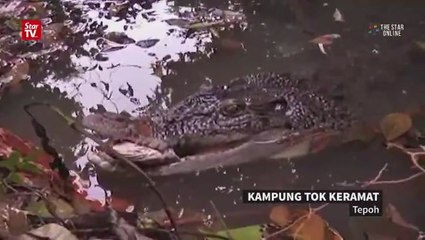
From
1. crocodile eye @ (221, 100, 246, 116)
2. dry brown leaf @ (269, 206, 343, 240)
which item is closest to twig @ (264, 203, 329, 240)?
dry brown leaf @ (269, 206, 343, 240)

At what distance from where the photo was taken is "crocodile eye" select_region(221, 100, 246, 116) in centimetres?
119

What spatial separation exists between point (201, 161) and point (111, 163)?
169 mm

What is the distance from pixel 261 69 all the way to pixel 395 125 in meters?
0.27

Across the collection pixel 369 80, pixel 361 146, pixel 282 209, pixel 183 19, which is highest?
pixel 183 19

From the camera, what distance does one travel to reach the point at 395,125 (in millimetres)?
1168

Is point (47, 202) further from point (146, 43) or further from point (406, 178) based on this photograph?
point (406, 178)

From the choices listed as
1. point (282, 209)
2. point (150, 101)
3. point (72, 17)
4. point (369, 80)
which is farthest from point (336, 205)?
point (72, 17)

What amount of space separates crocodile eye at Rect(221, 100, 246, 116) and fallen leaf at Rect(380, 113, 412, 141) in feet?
0.86

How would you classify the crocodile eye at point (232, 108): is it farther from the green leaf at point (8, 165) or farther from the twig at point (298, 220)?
the green leaf at point (8, 165)

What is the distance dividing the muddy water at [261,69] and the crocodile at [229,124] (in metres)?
0.02

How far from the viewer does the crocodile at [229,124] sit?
1179mm

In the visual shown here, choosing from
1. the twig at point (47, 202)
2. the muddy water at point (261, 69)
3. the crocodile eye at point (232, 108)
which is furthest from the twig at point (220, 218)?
the twig at point (47, 202)

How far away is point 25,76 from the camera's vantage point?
3.93 feet

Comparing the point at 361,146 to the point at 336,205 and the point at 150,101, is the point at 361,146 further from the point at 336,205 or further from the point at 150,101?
the point at 150,101
